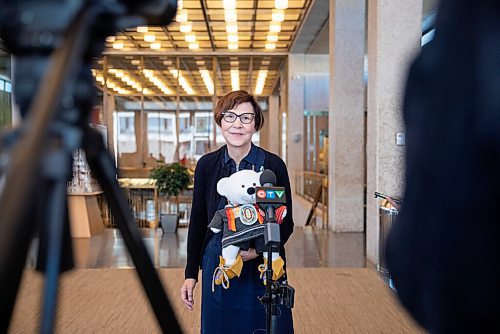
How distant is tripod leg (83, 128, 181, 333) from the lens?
72 centimetres

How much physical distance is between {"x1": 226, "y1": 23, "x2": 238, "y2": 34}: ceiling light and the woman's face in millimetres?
11393

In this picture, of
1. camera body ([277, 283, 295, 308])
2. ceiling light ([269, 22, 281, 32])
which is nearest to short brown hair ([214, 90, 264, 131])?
camera body ([277, 283, 295, 308])

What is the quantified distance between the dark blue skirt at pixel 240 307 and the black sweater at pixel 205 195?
158 millimetres

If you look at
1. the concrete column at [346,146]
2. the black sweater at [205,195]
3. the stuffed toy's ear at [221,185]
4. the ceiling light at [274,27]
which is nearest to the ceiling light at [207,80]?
the ceiling light at [274,27]

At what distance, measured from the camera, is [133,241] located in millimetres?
722

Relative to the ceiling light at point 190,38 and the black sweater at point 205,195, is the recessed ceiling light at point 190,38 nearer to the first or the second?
the ceiling light at point 190,38

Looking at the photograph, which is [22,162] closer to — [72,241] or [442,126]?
[72,241]

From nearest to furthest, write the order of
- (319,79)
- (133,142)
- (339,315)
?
(339,315) < (319,79) < (133,142)

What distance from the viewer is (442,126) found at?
0.62 m

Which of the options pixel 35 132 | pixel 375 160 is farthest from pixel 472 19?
pixel 375 160

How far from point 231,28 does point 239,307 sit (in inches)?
478

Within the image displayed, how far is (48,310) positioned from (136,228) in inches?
6.0

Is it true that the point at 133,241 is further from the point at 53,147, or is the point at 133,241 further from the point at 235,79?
the point at 235,79

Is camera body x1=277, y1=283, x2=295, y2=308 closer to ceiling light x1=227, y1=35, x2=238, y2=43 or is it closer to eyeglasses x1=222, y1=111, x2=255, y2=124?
eyeglasses x1=222, y1=111, x2=255, y2=124
